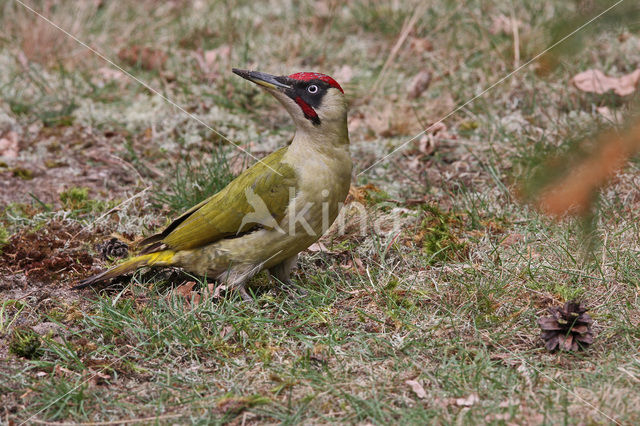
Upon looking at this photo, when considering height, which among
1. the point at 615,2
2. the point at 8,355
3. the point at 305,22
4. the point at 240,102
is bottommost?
the point at 8,355

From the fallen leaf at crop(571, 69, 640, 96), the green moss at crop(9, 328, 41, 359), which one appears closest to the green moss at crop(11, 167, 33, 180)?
the green moss at crop(9, 328, 41, 359)

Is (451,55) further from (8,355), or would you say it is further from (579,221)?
(579,221)

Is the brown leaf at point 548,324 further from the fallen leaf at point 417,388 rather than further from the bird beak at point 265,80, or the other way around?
the bird beak at point 265,80

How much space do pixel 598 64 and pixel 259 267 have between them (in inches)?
152

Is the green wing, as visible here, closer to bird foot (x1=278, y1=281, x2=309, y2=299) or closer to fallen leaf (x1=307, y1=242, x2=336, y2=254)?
bird foot (x1=278, y1=281, x2=309, y2=299)

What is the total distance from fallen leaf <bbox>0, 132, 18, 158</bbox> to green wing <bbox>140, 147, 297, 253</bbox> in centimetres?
228

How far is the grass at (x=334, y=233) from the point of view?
2965 mm

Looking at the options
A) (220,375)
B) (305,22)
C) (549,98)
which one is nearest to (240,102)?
(305,22)

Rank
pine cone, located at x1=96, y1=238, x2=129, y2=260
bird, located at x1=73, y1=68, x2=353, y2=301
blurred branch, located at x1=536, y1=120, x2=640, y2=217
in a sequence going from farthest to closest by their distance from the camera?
pine cone, located at x1=96, y1=238, x2=129, y2=260 → bird, located at x1=73, y1=68, x2=353, y2=301 → blurred branch, located at x1=536, y1=120, x2=640, y2=217

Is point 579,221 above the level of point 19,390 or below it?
above

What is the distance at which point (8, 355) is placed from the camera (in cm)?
339

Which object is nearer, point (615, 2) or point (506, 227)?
point (615, 2)

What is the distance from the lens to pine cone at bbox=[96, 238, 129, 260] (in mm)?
4469

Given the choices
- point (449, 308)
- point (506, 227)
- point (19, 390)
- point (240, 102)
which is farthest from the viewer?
point (240, 102)
